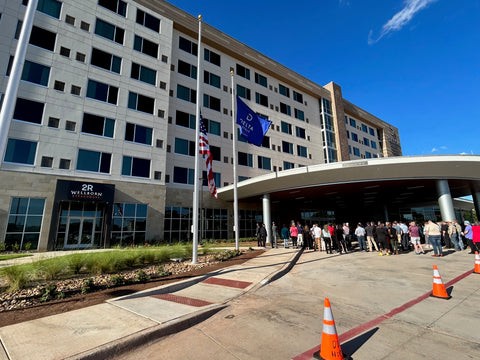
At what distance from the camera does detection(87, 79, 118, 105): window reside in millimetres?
21531

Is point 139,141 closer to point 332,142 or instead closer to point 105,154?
point 105,154

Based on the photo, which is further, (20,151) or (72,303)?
(20,151)

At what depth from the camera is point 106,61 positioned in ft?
75.3

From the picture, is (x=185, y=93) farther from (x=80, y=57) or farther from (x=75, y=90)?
(x=75, y=90)

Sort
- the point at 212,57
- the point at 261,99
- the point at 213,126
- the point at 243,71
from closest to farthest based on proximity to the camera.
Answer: the point at 213,126, the point at 212,57, the point at 243,71, the point at 261,99

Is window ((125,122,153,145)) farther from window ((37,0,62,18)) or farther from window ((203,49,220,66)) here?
window ((203,49,220,66))

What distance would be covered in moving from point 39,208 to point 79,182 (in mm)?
3179

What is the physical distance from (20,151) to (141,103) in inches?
415

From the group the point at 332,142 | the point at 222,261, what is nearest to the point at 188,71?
the point at 222,261

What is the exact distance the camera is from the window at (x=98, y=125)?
2077 centimetres

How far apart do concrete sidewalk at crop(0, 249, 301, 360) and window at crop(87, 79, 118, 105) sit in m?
20.8

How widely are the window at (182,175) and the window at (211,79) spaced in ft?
39.2

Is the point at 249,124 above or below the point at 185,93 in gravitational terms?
below

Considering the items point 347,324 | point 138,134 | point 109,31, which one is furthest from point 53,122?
point 347,324
